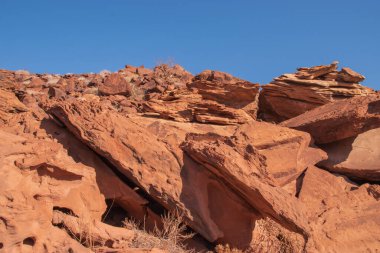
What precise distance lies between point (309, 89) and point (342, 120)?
78.6 inches

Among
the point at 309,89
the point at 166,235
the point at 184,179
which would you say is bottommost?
the point at 166,235

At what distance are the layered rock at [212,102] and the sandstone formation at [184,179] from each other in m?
0.04

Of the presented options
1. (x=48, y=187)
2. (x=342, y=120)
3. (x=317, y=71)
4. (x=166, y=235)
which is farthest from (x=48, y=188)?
(x=317, y=71)

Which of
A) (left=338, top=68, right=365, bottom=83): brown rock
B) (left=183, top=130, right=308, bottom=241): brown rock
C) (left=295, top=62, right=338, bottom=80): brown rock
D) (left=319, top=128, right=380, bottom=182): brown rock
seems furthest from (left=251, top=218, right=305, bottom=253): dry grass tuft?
(left=338, top=68, right=365, bottom=83): brown rock

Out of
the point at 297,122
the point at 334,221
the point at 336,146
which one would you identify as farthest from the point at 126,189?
the point at 336,146

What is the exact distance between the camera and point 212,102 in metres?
7.71

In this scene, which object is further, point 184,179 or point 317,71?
point 317,71

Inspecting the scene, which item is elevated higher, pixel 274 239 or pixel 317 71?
pixel 317 71

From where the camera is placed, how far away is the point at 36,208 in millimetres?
3816

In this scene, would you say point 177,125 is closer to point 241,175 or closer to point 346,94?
point 241,175

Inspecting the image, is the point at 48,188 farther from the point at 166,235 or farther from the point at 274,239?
the point at 274,239

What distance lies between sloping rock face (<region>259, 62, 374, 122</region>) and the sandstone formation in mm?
1353

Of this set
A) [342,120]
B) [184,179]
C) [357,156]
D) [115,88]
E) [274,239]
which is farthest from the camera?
[115,88]

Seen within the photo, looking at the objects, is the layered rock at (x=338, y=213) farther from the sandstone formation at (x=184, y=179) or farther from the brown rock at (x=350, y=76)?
the brown rock at (x=350, y=76)
